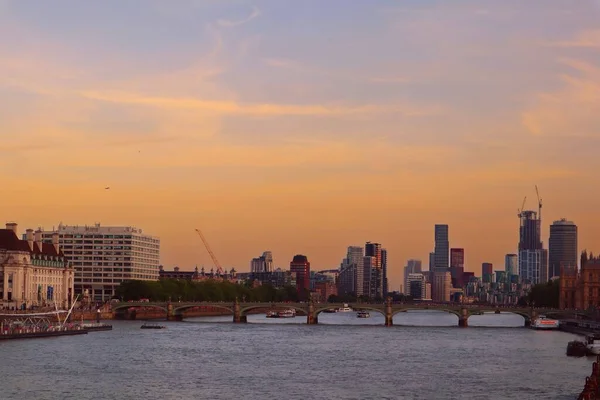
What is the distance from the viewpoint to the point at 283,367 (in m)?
115

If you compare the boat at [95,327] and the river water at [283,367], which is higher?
Result: the boat at [95,327]

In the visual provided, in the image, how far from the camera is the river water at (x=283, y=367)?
3711 inches

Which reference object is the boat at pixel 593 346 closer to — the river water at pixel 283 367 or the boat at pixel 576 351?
the boat at pixel 576 351

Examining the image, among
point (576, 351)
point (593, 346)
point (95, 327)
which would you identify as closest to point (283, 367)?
point (576, 351)

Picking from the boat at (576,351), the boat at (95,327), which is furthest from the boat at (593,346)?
the boat at (95,327)

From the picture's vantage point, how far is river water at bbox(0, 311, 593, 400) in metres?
94.2

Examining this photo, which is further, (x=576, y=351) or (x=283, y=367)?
(x=576, y=351)

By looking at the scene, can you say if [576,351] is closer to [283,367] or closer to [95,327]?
[283,367]

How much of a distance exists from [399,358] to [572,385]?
30448 mm

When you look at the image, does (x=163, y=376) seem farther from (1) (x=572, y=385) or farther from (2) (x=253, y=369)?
(1) (x=572, y=385)

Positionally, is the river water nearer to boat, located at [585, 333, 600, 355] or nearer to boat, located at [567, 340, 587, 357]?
boat, located at [567, 340, 587, 357]

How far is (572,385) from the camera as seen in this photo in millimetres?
100188

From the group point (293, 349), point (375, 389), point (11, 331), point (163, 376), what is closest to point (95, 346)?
point (11, 331)

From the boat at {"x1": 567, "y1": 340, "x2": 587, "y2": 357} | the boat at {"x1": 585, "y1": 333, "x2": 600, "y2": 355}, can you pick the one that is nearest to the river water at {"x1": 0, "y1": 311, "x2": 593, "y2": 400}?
the boat at {"x1": 567, "y1": 340, "x2": 587, "y2": 357}
